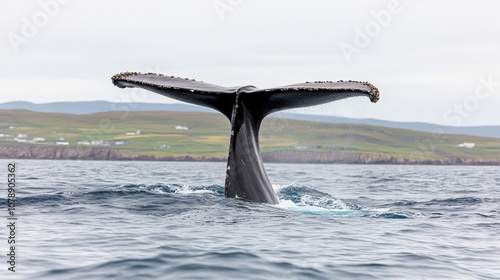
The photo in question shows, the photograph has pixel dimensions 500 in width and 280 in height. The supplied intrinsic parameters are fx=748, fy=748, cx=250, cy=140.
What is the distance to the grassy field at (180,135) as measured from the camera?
9944cm

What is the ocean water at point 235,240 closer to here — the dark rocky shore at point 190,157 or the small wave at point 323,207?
the small wave at point 323,207

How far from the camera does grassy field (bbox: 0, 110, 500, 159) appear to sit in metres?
99.4

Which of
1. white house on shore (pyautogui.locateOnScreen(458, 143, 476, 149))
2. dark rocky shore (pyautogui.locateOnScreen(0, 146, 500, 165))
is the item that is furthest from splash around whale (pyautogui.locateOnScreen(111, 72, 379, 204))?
white house on shore (pyautogui.locateOnScreen(458, 143, 476, 149))

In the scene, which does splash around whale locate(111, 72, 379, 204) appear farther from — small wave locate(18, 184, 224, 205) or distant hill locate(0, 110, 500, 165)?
distant hill locate(0, 110, 500, 165)

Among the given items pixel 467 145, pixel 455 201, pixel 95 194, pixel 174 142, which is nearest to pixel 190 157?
pixel 174 142

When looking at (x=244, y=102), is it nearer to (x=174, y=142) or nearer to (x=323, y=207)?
(x=323, y=207)

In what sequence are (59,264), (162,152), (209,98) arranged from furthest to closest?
(162,152)
(209,98)
(59,264)

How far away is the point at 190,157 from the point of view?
88562mm

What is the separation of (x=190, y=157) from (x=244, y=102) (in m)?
76.9

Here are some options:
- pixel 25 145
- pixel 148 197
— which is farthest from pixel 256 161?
pixel 25 145

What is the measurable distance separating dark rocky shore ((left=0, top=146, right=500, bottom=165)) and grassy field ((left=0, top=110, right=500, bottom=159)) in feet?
5.45

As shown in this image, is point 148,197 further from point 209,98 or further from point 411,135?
point 411,135

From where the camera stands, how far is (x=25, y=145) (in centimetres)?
9469

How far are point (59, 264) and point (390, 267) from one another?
347 centimetres
